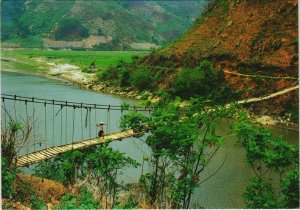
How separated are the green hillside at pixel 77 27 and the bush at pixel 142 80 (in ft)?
212

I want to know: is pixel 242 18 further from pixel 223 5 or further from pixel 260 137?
pixel 260 137

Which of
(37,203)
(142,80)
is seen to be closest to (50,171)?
(37,203)

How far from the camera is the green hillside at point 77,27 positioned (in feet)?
338

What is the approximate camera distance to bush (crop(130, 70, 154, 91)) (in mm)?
37844

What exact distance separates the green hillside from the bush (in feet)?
212

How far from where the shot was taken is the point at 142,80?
124ft

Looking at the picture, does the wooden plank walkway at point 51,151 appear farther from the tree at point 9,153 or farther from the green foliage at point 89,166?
the tree at point 9,153

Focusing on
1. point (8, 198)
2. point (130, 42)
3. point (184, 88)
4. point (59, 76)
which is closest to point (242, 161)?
point (8, 198)

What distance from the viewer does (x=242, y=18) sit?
125 feet

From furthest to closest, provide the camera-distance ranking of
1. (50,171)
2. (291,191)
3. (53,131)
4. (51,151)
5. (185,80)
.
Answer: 1. (185,80)
2. (53,131)
3. (51,151)
4. (50,171)
5. (291,191)

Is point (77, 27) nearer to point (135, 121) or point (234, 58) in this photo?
point (234, 58)

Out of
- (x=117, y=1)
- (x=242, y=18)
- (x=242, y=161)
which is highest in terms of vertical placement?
(x=117, y=1)

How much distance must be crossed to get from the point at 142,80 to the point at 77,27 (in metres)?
69.9

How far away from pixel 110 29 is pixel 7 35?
78.9ft
